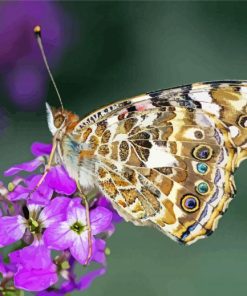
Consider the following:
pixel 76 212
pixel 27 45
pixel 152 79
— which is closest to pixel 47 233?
pixel 76 212

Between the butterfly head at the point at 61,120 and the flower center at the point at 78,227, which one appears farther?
the butterfly head at the point at 61,120

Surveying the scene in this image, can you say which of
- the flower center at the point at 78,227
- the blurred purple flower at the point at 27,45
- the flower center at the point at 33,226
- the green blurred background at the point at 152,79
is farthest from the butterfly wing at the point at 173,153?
the blurred purple flower at the point at 27,45

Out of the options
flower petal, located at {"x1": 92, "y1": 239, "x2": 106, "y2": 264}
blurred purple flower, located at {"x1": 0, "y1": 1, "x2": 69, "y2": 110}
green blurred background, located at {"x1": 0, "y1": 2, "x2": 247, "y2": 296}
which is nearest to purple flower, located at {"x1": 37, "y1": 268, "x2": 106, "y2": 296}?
flower petal, located at {"x1": 92, "y1": 239, "x2": 106, "y2": 264}

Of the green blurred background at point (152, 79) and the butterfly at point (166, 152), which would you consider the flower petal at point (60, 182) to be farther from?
the green blurred background at point (152, 79)

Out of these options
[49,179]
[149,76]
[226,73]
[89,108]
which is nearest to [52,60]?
[89,108]

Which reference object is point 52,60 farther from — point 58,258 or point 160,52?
point 58,258

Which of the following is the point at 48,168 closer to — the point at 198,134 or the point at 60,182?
the point at 60,182
